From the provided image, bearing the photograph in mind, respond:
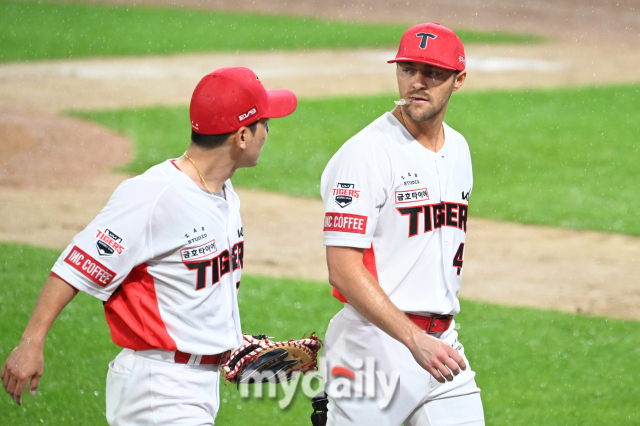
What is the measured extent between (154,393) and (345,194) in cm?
106

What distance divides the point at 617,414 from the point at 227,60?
16420 mm

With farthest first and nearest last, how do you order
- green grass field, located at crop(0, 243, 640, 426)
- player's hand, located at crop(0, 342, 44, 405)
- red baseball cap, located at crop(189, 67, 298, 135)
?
green grass field, located at crop(0, 243, 640, 426) < red baseball cap, located at crop(189, 67, 298, 135) < player's hand, located at crop(0, 342, 44, 405)

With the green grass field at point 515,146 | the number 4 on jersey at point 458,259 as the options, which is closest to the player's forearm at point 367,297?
the number 4 on jersey at point 458,259

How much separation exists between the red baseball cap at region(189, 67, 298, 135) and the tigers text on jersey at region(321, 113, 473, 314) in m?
0.41

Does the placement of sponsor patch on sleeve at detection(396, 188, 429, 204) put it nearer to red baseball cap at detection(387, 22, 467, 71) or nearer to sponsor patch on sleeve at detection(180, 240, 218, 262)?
red baseball cap at detection(387, 22, 467, 71)

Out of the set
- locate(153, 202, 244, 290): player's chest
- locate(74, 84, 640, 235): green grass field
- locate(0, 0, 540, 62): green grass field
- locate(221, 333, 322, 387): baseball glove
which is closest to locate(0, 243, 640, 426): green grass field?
locate(221, 333, 322, 387): baseball glove

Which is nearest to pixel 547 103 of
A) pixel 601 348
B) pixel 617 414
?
pixel 601 348

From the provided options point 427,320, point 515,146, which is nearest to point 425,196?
point 427,320

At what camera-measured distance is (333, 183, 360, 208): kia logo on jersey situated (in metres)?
3.30

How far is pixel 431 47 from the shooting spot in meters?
3.48

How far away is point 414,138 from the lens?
3.62 m

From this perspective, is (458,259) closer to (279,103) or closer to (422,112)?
(422,112)

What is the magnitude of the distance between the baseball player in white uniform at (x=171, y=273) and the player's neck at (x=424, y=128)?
2.03 feet

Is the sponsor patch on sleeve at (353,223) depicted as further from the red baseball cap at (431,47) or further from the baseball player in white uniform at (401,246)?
the red baseball cap at (431,47)
